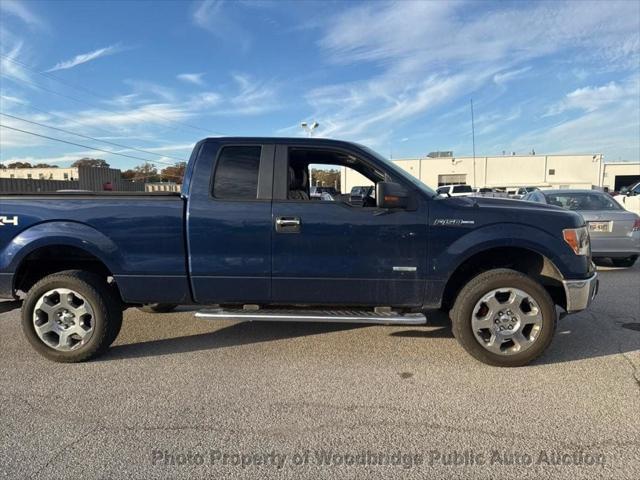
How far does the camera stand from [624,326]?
189 inches

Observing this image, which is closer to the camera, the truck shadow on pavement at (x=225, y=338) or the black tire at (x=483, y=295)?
the black tire at (x=483, y=295)

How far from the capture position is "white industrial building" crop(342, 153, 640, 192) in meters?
56.6

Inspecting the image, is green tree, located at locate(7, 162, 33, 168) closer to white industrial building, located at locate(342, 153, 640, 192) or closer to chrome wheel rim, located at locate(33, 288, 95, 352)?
white industrial building, located at locate(342, 153, 640, 192)

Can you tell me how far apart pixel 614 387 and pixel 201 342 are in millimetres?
3745

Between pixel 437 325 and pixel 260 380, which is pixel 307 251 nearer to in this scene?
pixel 260 380

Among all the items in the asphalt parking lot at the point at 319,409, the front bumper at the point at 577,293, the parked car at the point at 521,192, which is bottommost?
the asphalt parking lot at the point at 319,409

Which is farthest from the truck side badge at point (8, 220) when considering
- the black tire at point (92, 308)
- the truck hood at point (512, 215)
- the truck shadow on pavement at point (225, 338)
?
the truck hood at point (512, 215)

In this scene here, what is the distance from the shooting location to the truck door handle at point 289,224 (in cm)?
371

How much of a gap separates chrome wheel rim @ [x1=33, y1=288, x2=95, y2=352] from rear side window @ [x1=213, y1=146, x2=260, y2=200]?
1.64 metres

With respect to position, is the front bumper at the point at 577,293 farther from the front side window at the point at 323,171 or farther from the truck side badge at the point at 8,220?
the truck side badge at the point at 8,220

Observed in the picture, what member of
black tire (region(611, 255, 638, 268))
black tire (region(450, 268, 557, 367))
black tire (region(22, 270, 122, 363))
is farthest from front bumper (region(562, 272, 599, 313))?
black tire (region(611, 255, 638, 268))

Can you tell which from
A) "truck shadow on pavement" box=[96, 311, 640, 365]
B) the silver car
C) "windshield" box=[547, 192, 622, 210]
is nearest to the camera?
"truck shadow on pavement" box=[96, 311, 640, 365]

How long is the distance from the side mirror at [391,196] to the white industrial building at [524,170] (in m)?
52.8

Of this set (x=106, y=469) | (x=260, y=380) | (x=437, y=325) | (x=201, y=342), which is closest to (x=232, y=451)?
(x=106, y=469)
